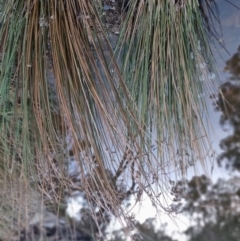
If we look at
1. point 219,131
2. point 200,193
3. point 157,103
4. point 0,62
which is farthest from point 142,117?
point 200,193

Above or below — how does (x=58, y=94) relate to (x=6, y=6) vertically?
below

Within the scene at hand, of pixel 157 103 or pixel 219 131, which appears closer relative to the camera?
pixel 157 103

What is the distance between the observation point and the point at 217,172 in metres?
0.96

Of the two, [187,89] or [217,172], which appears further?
[217,172]

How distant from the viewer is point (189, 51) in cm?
Result: 61

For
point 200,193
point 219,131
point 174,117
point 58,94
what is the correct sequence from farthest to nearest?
point 200,193 → point 219,131 → point 174,117 → point 58,94

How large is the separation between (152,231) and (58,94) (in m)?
0.66

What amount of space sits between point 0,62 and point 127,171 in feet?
0.95

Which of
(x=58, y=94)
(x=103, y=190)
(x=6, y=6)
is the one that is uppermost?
(x=6, y=6)

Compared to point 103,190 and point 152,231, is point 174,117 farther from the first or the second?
point 152,231

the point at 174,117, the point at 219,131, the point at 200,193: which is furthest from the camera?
the point at 200,193

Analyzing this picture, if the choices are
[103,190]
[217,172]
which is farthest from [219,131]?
[103,190]

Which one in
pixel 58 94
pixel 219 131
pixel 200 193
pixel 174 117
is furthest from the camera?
pixel 200 193

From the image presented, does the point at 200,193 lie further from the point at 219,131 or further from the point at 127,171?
the point at 127,171
